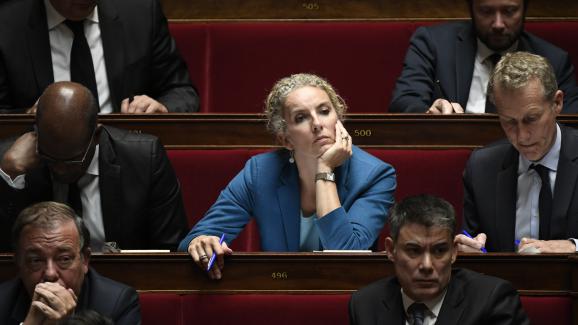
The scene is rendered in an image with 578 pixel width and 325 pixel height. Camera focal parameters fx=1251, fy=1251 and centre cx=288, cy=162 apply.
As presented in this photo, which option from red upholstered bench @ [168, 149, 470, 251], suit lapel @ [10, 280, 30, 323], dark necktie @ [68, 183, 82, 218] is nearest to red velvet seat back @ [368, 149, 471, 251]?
red upholstered bench @ [168, 149, 470, 251]

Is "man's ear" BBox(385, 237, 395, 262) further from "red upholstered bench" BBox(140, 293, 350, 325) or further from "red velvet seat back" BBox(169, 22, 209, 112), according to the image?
"red velvet seat back" BBox(169, 22, 209, 112)

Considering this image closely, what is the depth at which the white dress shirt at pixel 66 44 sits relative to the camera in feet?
4.88

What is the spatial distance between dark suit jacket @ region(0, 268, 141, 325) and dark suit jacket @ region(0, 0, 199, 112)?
413 millimetres

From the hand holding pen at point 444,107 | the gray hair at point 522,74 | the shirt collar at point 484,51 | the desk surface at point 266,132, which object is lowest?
the desk surface at point 266,132

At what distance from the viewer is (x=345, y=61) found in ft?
5.63

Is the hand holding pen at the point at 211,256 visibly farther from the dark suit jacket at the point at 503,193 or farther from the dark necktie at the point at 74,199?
the dark suit jacket at the point at 503,193

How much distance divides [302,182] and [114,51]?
33 cm

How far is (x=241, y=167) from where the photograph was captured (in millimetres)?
1466

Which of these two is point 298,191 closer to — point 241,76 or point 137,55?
point 137,55

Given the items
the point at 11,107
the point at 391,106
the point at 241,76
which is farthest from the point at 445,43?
the point at 11,107

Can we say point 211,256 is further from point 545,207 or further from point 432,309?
point 545,207

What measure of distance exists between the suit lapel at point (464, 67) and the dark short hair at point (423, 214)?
0.49m

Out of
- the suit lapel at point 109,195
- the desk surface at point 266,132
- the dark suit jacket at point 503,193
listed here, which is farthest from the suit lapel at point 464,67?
the suit lapel at point 109,195

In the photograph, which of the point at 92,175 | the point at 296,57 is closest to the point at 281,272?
the point at 92,175
